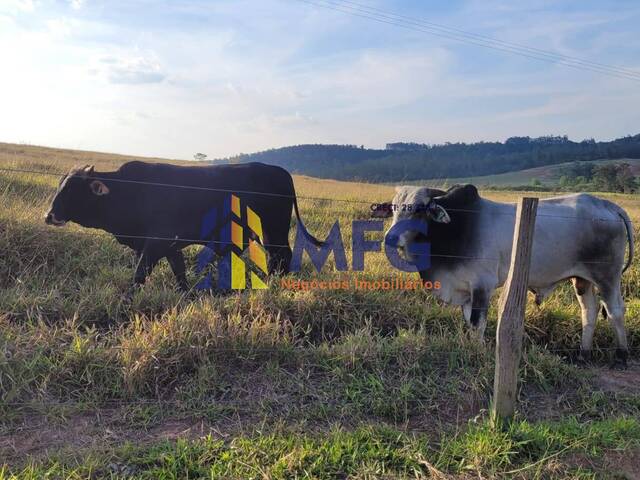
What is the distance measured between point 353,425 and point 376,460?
0.47 meters

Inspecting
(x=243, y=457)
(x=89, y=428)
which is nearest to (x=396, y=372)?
(x=243, y=457)

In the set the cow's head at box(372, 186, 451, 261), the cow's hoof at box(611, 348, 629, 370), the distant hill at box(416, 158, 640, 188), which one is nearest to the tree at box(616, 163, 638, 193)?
the distant hill at box(416, 158, 640, 188)

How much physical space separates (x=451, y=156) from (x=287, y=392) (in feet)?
130

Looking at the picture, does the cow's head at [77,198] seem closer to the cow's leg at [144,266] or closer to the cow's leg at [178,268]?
the cow's leg at [144,266]

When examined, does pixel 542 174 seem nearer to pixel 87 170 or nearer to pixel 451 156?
pixel 451 156

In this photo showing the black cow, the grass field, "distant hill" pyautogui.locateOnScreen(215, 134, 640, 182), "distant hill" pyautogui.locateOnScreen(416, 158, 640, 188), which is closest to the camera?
the grass field

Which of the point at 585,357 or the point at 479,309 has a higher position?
the point at 479,309

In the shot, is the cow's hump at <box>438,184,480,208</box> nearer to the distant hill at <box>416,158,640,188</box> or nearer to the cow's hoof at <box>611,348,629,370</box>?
the cow's hoof at <box>611,348,629,370</box>

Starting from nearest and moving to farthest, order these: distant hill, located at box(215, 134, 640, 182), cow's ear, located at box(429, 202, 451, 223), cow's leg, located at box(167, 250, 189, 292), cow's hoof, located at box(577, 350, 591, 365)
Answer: cow's ear, located at box(429, 202, 451, 223) → cow's hoof, located at box(577, 350, 591, 365) → cow's leg, located at box(167, 250, 189, 292) → distant hill, located at box(215, 134, 640, 182)

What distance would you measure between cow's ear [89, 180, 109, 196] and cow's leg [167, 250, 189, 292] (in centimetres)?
93

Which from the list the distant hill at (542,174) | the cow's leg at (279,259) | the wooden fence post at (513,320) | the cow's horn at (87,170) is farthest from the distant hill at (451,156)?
the wooden fence post at (513,320)

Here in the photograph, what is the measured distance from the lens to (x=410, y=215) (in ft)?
15.5

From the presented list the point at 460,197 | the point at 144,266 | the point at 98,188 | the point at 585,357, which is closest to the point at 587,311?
the point at 585,357

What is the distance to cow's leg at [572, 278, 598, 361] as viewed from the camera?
197 inches
